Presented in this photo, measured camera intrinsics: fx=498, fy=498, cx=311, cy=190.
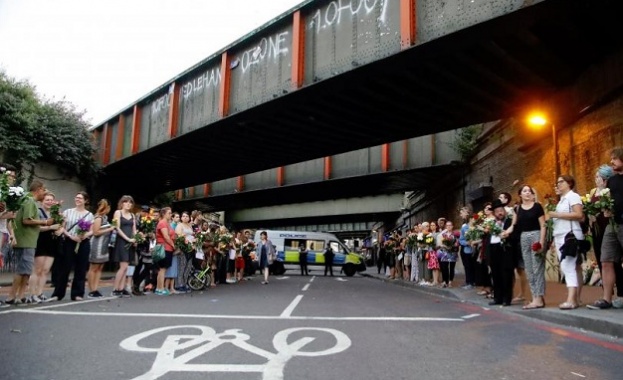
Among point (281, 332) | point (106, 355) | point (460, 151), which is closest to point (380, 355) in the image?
point (281, 332)

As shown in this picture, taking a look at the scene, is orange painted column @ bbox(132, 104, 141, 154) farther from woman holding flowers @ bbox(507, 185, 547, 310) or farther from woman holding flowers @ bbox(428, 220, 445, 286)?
woman holding flowers @ bbox(507, 185, 547, 310)

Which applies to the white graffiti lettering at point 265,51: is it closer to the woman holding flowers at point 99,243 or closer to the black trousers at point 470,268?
the woman holding flowers at point 99,243

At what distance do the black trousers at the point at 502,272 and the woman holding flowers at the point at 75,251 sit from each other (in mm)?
7226

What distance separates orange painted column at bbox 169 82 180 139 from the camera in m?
18.0

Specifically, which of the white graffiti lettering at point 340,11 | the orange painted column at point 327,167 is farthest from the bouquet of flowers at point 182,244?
the orange painted column at point 327,167

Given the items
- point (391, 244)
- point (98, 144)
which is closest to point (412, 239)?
point (391, 244)

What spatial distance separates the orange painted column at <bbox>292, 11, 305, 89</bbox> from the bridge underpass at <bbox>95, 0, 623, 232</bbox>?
0.03 meters

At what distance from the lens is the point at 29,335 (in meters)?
5.21

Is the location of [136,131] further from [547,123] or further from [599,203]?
[599,203]

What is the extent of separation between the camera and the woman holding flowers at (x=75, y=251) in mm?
8664

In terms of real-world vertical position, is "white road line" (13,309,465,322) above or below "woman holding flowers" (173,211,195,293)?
below

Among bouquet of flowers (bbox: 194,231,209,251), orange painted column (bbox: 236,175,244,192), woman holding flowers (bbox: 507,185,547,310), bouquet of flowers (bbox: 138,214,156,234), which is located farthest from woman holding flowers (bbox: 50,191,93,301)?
orange painted column (bbox: 236,175,244,192)

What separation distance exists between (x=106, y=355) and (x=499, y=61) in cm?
999

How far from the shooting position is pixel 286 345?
5.00m
